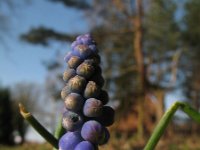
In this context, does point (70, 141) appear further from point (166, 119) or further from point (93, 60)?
point (166, 119)

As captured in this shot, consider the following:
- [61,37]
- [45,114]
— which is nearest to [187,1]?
[61,37]

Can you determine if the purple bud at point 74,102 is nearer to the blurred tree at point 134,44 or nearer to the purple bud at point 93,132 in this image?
the purple bud at point 93,132

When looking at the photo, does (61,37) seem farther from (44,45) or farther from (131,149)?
(131,149)

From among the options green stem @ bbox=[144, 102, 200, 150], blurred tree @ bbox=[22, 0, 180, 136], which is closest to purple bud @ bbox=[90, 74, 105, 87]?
green stem @ bbox=[144, 102, 200, 150]

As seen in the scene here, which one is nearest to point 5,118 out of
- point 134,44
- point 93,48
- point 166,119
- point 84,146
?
point 134,44

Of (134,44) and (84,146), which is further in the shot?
(134,44)

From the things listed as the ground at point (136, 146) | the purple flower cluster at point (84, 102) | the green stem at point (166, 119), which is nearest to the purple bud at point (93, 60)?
the purple flower cluster at point (84, 102)
